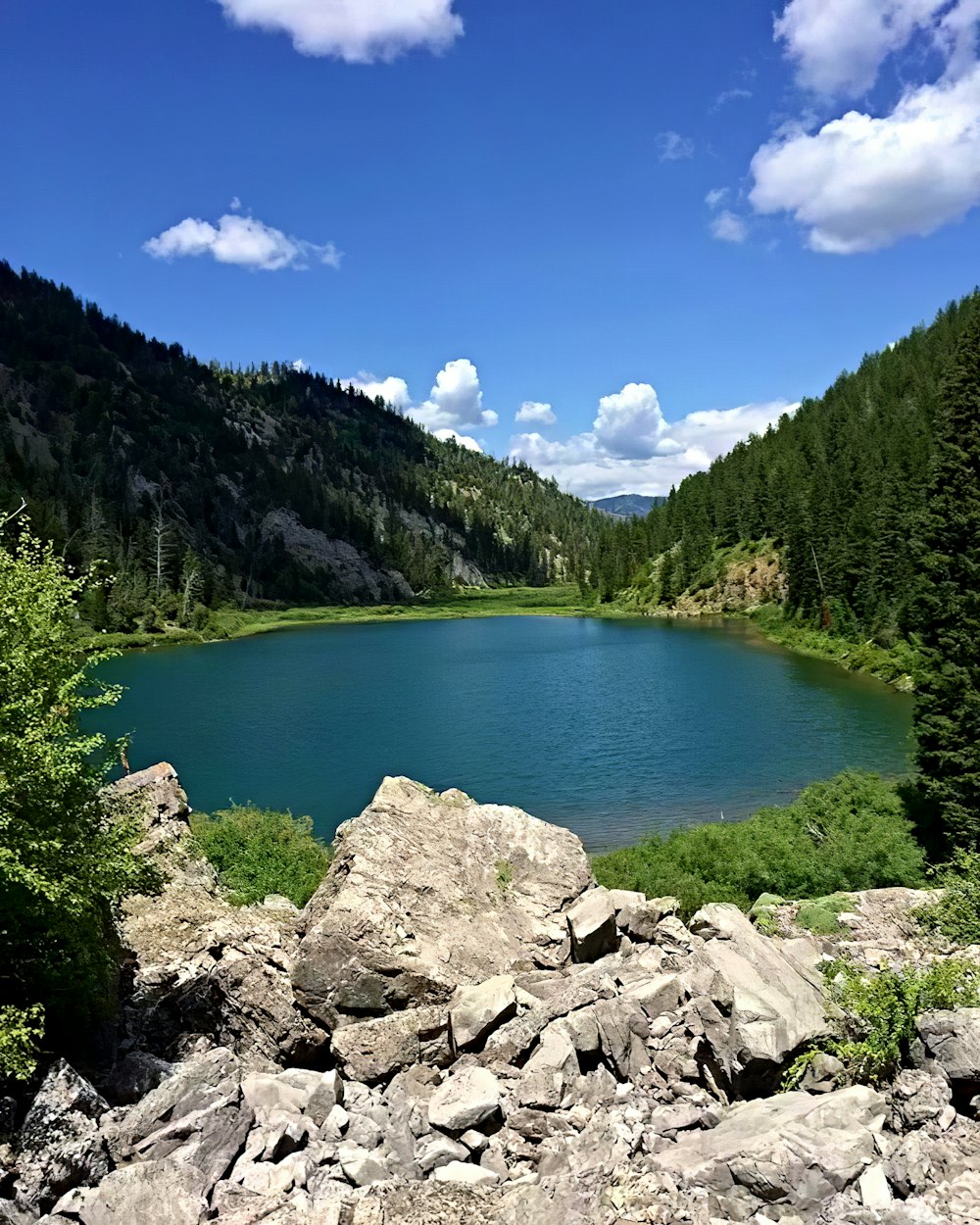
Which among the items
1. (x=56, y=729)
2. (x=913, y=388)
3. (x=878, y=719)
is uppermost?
(x=913, y=388)

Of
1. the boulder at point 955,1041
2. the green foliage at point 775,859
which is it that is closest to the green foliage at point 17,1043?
the boulder at point 955,1041

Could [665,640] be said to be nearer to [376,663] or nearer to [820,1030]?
[376,663]

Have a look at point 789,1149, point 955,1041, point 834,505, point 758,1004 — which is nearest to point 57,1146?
point 789,1149

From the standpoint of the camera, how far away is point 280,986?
642 inches

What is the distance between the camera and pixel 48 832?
508 inches

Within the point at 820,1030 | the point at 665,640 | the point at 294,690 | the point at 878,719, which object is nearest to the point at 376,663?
the point at 294,690

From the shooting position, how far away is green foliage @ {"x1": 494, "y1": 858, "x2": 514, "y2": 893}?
61.6ft

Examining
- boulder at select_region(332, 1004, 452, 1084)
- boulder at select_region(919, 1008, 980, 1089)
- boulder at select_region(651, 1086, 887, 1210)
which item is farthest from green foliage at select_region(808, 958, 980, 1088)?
boulder at select_region(332, 1004, 452, 1084)

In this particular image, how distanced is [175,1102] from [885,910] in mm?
18211

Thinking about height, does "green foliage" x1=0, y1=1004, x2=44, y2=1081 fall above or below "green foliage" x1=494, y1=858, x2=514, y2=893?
above

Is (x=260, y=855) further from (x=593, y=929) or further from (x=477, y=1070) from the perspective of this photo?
(x=477, y=1070)

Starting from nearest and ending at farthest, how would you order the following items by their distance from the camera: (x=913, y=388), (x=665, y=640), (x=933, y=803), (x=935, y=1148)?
1. (x=935, y=1148)
2. (x=933, y=803)
3. (x=665, y=640)
4. (x=913, y=388)

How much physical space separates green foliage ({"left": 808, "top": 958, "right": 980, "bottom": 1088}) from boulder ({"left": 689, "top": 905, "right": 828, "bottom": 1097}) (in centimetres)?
38

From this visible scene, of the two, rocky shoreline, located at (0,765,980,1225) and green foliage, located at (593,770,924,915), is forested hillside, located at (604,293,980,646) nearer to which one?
green foliage, located at (593,770,924,915)
